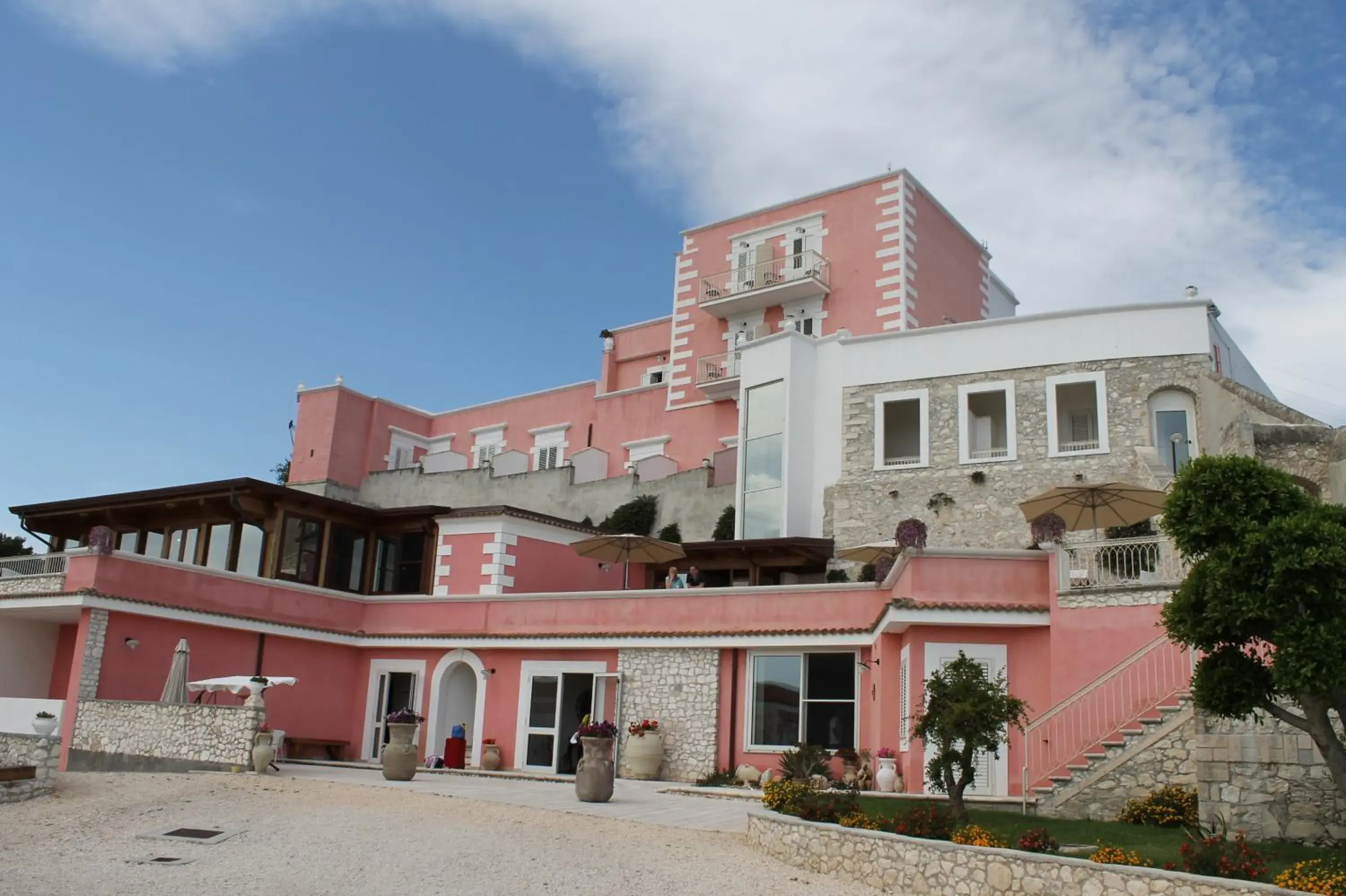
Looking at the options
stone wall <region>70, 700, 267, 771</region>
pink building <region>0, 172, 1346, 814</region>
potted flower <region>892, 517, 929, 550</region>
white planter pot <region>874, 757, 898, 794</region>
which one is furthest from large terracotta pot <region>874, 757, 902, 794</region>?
stone wall <region>70, 700, 267, 771</region>

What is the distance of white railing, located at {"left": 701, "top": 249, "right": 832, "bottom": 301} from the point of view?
34.9m

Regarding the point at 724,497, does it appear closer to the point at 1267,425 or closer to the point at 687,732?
the point at 687,732

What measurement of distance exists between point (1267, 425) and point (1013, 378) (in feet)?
16.7

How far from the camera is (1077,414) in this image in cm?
2706

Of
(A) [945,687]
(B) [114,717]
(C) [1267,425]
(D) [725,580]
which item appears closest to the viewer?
(A) [945,687]

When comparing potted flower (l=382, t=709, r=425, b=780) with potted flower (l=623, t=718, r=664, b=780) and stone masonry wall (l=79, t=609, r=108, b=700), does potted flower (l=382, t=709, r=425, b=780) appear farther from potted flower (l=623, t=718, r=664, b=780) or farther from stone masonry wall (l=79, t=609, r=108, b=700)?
stone masonry wall (l=79, t=609, r=108, b=700)

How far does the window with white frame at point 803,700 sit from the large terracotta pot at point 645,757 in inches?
69.9

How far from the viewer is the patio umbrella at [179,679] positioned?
21.1 meters

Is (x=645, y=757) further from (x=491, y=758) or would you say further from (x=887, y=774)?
(x=887, y=774)

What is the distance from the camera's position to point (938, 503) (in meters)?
26.5

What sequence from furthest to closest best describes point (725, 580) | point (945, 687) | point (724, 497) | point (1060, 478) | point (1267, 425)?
point (724, 497) < point (725, 580) < point (1060, 478) < point (1267, 425) < point (945, 687)

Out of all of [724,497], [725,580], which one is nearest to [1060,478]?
[725,580]

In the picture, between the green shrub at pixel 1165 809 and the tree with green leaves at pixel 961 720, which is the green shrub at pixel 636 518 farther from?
the green shrub at pixel 1165 809

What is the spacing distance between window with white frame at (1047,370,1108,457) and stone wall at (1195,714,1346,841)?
12512mm
